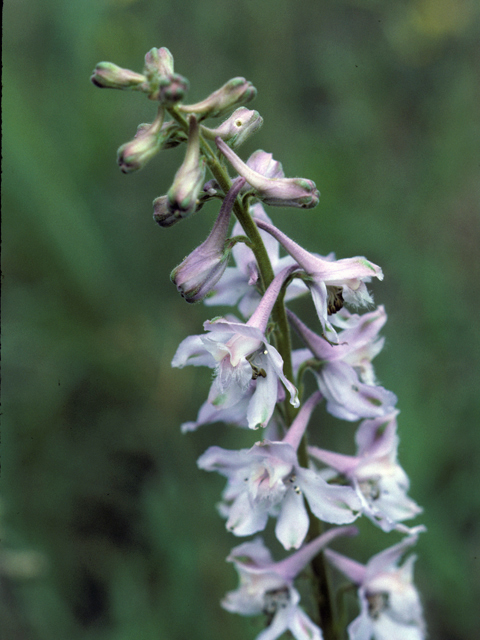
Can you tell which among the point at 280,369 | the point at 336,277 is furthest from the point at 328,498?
the point at 336,277

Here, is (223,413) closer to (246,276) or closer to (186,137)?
(246,276)

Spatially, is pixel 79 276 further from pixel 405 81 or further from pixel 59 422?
pixel 405 81

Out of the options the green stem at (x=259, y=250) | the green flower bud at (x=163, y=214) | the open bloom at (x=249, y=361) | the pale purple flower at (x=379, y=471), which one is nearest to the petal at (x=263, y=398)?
the open bloom at (x=249, y=361)

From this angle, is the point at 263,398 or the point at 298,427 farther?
the point at 298,427

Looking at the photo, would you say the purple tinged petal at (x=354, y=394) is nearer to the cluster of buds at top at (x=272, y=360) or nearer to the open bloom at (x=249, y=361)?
the cluster of buds at top at (x=272, y=360)

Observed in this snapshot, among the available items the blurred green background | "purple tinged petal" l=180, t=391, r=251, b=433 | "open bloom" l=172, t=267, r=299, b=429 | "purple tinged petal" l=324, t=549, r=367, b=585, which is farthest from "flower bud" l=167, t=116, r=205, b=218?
the blurred green background

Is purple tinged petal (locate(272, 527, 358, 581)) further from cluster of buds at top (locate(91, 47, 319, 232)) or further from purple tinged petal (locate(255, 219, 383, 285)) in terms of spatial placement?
cluster of buds at top (locate(91, 47, 319, 232))

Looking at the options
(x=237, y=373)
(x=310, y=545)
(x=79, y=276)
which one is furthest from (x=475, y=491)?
(x=79, y=276)
